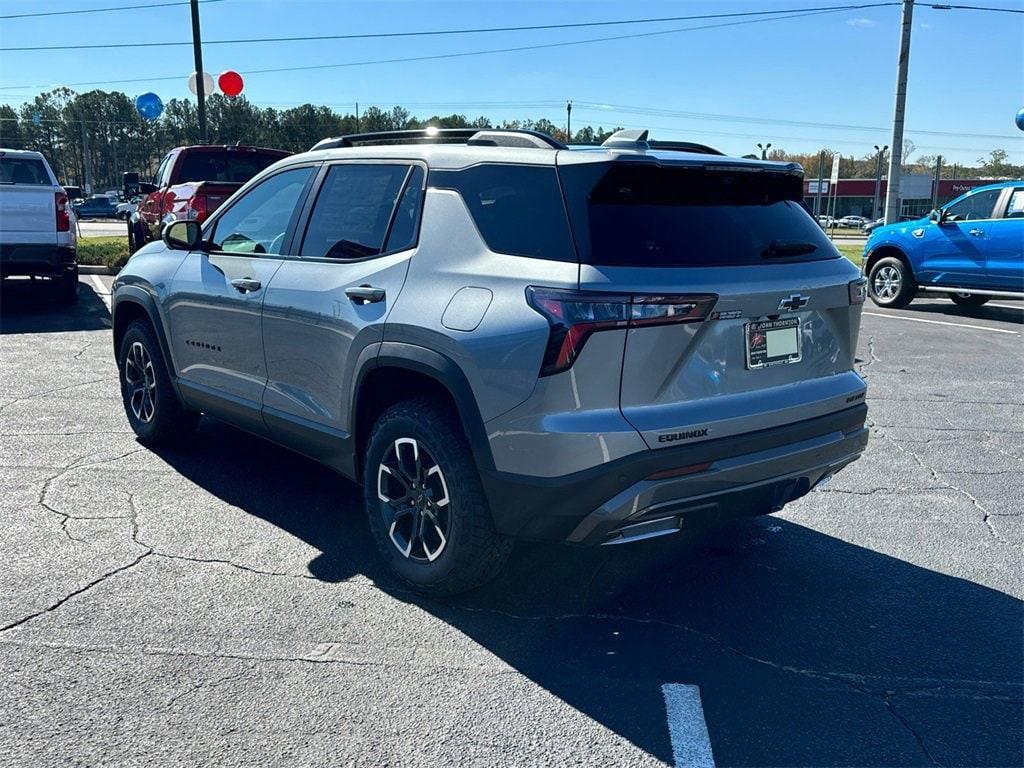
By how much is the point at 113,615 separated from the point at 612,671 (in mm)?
1979

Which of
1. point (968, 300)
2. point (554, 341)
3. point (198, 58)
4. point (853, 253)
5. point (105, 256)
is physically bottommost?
point (853, 253)

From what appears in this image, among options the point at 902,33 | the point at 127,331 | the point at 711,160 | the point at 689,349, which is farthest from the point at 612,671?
the point at 902,33

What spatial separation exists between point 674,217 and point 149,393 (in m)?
3.93

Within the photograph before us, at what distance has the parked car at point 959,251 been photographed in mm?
12297

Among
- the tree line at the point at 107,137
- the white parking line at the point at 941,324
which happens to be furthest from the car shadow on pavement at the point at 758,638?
the tree line at the point at 107,137

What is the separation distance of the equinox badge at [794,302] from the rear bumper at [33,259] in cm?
1077

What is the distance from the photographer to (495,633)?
3.55 m

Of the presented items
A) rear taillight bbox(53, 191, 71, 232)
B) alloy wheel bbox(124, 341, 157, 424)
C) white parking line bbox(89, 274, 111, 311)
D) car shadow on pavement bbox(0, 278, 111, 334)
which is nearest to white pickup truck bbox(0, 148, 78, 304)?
rear taillight bbox(53, 191, 71, 232)

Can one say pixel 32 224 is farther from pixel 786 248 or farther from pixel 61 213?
pixel 786 248

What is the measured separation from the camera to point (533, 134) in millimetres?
3785

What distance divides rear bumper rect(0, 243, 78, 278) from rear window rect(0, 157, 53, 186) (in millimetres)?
1000

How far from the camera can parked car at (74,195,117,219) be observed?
192ft

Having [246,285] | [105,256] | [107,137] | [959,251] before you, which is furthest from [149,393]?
[107,137]

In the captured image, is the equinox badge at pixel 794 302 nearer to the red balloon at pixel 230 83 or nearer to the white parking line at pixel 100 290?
the white parking line at pixel 100 290
